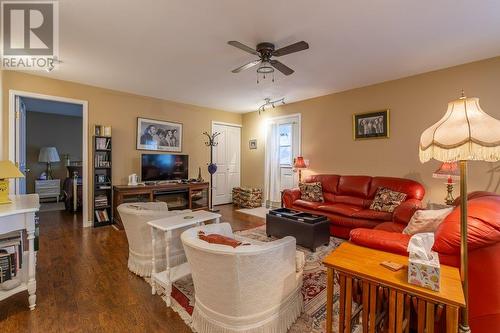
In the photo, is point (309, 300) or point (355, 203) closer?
point (309, 300)

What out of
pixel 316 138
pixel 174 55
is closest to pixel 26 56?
pixel 174 55

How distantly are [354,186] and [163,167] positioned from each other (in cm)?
388

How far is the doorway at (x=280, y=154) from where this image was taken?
18.5 ft

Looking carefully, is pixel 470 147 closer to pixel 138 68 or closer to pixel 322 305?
pixel 322 305

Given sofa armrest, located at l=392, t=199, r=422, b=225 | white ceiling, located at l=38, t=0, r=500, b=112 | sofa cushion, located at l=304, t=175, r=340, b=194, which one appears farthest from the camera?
sofa cushion, located at l=304, t=175, r=340, b=194

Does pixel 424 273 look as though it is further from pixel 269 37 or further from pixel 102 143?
pixel 102 143

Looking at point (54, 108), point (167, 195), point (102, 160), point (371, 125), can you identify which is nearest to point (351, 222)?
point (371, 125)

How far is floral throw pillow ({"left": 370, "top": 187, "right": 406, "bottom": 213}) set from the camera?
347cm

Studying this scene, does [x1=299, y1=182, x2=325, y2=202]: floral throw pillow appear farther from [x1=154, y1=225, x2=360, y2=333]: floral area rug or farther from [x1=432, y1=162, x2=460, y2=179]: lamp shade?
[x1=432, y1=162, x2=460, y2=179]: lamp shade

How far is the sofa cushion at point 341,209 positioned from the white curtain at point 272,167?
2.14 m

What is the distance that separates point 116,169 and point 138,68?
2177 millimetres

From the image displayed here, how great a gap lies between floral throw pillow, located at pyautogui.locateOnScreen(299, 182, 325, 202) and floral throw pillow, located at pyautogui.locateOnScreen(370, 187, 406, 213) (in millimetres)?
911

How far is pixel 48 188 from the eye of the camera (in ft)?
21.9

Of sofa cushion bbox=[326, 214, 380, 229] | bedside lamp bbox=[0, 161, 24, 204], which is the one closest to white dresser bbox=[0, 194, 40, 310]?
bedside lamp bbox=[0, 161, 24, 204]
